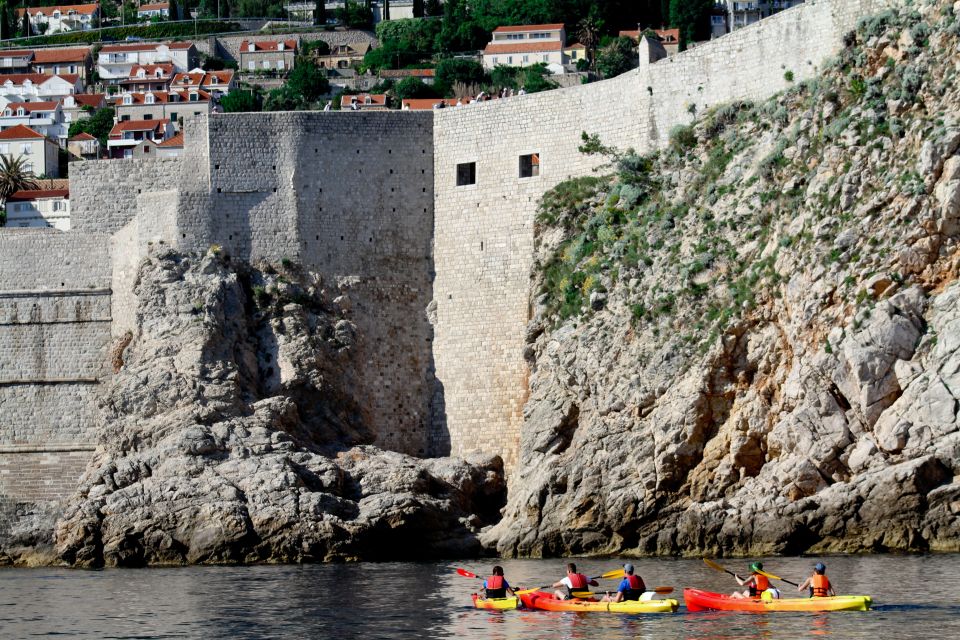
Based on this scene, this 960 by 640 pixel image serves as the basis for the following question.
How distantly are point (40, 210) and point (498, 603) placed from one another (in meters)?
33.5

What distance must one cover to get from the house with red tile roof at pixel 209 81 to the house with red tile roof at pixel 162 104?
132 centimetres

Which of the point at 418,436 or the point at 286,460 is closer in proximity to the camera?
the point at 286,460

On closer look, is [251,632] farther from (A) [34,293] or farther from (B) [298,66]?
(B) [298,66]

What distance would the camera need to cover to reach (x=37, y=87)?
92938 mm

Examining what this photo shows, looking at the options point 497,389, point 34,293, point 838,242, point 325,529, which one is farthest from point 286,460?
point 838,242

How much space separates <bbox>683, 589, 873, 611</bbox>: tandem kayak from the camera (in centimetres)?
3117

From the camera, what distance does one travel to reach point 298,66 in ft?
302

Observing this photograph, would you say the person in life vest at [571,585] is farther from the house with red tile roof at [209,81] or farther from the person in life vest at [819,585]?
the house with red tile roof at [209,81]

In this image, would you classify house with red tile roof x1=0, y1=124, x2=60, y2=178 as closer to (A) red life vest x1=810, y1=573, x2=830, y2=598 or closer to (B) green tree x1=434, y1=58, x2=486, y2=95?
(B) green tree x1=434, y1=58, x2=486, y2=95

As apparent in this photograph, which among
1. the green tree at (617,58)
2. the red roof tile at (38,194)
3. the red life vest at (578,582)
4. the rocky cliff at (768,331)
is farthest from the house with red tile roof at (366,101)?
the red life vest at (578,582)

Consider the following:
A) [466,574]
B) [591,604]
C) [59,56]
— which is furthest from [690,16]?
Answer: [591,604]

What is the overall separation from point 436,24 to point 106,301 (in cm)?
4788

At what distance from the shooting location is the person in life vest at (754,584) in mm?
32625

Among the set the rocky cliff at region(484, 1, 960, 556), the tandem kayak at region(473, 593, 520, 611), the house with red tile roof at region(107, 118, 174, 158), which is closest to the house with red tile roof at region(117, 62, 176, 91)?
the house with red tile roof at region(107, 118, 174, 158)
